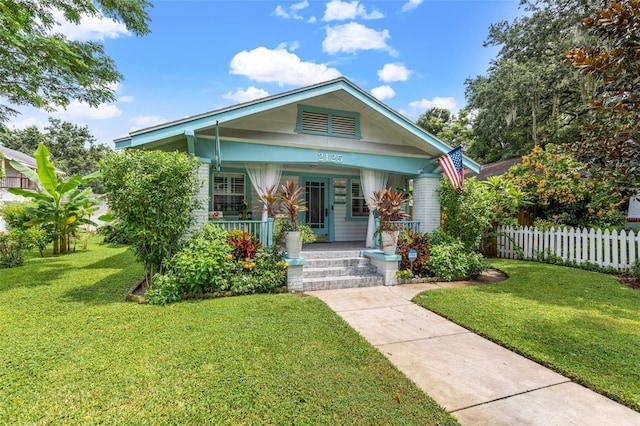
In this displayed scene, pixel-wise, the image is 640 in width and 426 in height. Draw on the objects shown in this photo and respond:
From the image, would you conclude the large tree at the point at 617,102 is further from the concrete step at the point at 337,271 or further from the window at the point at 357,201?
the window at the point at 357,201

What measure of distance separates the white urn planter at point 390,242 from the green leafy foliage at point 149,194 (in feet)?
15.2

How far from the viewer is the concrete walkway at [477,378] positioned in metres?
2.71

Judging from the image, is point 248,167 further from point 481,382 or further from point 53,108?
point 53,108

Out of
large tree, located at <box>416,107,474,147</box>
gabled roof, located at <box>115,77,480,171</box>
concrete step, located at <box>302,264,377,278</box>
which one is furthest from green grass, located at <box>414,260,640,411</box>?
large tree, located at <box>416,107,474,147</box>

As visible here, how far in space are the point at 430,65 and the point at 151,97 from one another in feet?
42.4

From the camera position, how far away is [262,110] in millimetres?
7383

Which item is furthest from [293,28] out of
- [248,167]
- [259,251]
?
[259,251]

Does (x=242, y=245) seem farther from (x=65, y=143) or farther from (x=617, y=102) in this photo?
(x=65, y=143)

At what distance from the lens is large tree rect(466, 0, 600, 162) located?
669 inches

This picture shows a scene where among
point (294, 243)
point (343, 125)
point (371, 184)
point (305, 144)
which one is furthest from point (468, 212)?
point (294, 243)

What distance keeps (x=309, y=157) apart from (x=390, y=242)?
311 centimetres

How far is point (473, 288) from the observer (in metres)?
7.03

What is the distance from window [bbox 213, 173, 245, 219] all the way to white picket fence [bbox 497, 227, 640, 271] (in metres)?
9.37

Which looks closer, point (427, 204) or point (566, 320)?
point (566, 320)
